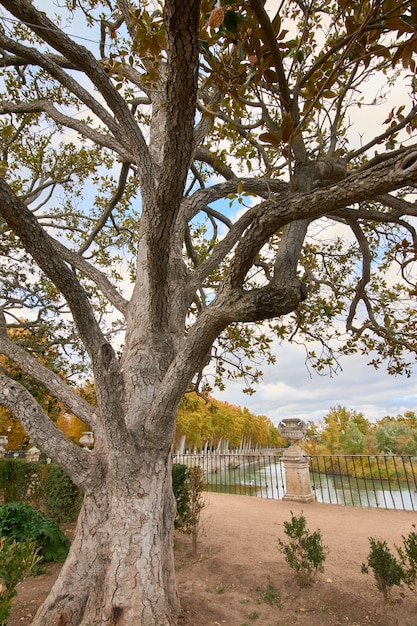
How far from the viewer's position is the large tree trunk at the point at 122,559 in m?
2.90

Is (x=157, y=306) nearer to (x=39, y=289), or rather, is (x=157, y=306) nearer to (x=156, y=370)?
(x=156, y=370)

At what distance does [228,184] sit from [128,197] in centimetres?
404

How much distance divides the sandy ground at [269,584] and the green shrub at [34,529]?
0.92 ft

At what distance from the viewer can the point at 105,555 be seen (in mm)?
3162

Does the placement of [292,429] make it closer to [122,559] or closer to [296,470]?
[296,470]

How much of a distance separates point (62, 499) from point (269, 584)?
15.2 feet

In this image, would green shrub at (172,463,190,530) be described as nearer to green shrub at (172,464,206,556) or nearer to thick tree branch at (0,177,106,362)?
green shrub at (172,464,206,556)

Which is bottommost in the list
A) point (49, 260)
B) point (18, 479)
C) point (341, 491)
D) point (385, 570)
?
point (385, 570)

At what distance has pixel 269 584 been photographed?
450cm

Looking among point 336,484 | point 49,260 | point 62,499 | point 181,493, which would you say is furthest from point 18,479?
point 336,484

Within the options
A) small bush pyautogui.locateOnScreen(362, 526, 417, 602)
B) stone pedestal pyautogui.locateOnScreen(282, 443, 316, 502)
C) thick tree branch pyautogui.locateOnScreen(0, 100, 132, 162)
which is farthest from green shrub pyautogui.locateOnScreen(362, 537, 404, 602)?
thick tree branch pyautogui.locateOnScreen(0, 100, 132, 162)

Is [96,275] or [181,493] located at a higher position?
[96,275]

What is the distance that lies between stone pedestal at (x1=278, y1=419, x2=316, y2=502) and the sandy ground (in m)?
1.75

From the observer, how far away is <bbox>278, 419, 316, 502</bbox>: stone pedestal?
30.6 ft
